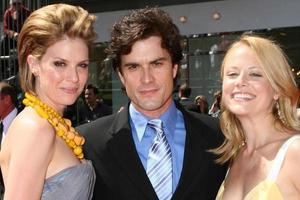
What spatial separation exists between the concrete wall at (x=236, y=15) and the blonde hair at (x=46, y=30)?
7.85m

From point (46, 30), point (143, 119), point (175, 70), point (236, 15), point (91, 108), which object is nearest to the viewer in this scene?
point (46, 30)

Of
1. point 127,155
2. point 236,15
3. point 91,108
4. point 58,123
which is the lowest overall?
point 91,108

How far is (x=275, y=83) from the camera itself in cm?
297

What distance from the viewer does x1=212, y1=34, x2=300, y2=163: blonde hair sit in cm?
297

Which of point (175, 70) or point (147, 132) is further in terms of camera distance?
point (175, 70)

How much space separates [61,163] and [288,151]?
120 cm

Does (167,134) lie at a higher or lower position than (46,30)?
lower

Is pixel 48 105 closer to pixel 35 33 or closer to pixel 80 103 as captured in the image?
pixel 35 33

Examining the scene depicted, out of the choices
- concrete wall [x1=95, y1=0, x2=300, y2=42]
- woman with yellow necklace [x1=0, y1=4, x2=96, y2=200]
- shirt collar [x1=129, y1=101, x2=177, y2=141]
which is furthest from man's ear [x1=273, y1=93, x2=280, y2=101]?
concrete wall [x1=95, y1=0, x2=300, y2=42]

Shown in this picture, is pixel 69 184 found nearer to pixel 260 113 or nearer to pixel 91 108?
pixel 260 113

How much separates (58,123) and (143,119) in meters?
0.58

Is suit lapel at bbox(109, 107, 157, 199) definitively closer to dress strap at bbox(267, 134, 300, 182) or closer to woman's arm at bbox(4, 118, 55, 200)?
woman's arm at bbox(4, 118, 55, 200)

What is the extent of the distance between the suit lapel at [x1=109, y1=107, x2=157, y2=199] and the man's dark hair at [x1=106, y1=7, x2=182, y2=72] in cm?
38

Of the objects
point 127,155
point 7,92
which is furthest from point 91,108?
point 127,155
